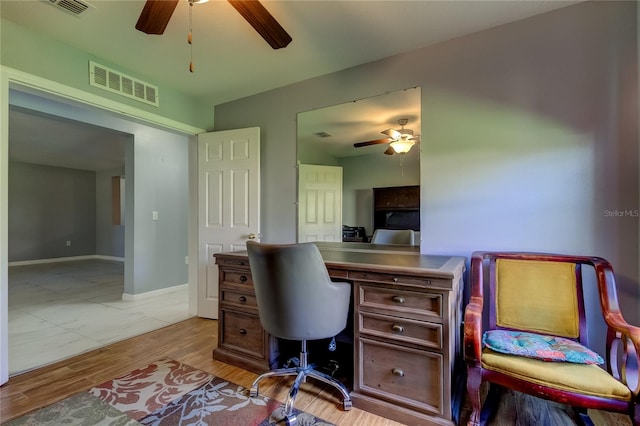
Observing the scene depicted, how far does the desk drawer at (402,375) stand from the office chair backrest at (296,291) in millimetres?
279

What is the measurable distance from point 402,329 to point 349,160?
59.2 inches

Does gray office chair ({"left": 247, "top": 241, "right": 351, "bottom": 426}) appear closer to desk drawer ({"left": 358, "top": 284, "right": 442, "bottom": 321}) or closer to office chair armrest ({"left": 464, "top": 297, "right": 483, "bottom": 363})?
desk drawer ({"left": 358, "top": 284, "right": 442, "bottom": 321})

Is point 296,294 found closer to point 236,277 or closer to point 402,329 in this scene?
point 402,329

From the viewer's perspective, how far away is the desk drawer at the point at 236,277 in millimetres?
2121

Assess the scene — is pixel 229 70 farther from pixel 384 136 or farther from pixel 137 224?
pixel 137 224

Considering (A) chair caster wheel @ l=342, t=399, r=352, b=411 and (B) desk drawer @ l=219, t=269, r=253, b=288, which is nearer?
(A) chair caster wheel @ l=342, t=399, r=352, b=411

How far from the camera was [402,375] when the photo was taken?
1568 mm

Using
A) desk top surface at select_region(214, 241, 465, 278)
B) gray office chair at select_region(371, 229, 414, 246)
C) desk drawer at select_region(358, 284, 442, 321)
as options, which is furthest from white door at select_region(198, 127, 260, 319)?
desk drawer at select_region(358, 284, 442, 321)

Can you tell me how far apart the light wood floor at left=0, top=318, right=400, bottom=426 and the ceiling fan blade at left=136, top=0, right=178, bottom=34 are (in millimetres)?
2225

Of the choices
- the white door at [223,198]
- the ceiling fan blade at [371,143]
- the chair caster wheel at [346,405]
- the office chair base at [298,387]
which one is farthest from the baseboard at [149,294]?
the ceiling fan blade at [371,143]

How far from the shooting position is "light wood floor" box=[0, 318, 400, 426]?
1638 mm

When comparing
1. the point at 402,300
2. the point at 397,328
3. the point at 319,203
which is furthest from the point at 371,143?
the point at 397,328

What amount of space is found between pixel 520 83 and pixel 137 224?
14.7 ft

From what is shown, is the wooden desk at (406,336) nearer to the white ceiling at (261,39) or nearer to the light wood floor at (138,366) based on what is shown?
the light wood floor at (138,366)
